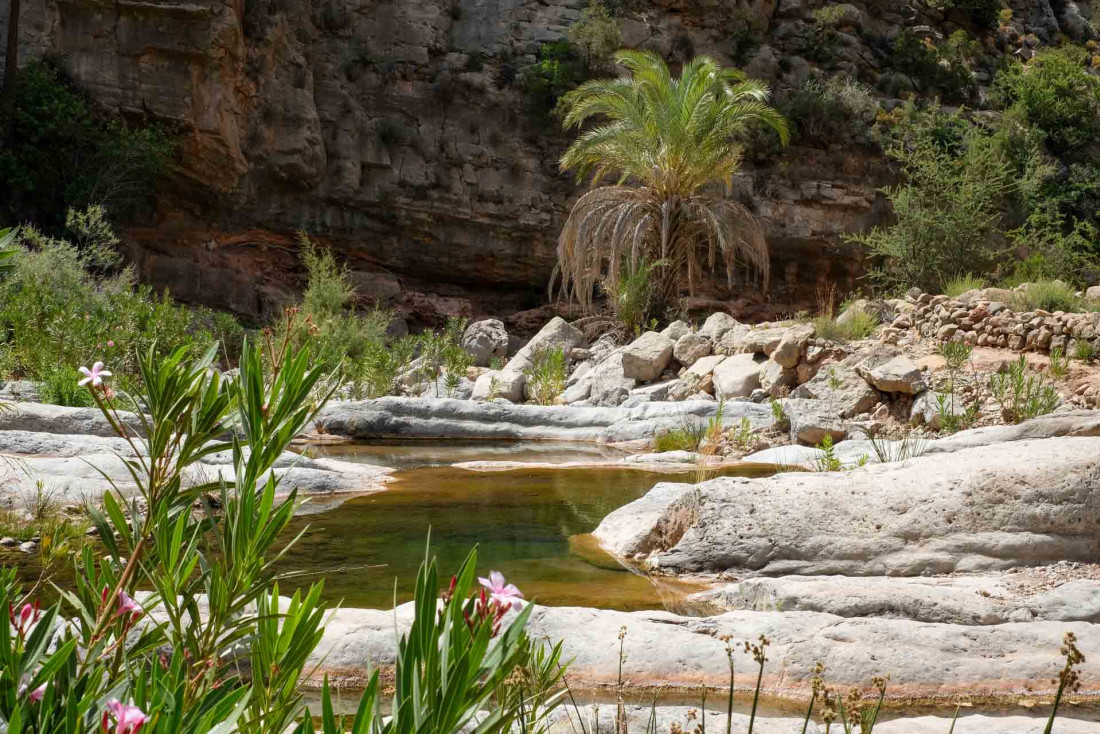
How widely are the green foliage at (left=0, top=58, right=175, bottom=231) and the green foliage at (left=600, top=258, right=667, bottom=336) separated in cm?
994

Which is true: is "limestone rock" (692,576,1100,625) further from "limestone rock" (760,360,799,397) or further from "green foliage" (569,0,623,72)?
"green foliage" (569,0,623,72)

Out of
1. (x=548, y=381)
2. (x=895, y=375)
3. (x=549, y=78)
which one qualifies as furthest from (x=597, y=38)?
(x=895, y=375)

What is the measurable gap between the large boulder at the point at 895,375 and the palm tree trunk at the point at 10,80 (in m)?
A: 16.9

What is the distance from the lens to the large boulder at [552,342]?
12711mm

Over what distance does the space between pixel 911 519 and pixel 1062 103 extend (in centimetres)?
2367

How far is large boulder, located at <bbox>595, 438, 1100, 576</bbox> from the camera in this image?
4.07 metres

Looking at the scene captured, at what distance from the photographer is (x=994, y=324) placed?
404 inches

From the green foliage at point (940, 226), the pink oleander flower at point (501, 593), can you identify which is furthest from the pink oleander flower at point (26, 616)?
the green foliage at point (940, 226)

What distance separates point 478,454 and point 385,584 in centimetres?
434

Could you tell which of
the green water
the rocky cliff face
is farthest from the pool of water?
the rocky cliff face

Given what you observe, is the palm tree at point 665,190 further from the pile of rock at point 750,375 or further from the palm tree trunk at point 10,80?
the palm tree trunk at point 10,80

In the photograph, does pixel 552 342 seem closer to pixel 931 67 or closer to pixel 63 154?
pixel 63 154

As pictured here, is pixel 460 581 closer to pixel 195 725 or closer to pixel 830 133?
pixel 195 725

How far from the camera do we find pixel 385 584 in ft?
12.6
